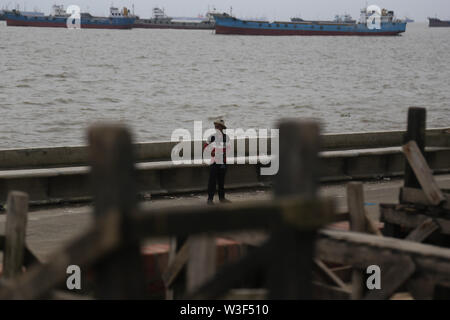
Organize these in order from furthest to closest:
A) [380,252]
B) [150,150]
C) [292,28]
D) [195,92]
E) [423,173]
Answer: [292,28], [195,92], [150,150], [423,173], [380,252]

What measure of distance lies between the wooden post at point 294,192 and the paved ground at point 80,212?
5.51 metres

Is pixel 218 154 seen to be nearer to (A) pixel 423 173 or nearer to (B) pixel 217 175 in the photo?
(B) pixel 217 175

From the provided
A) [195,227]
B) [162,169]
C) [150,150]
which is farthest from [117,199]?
[150,150]

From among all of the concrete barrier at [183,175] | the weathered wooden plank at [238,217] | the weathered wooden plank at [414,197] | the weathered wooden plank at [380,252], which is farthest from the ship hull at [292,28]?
the weathered wooden plank at [238,217]

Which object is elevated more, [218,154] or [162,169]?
[218,154]

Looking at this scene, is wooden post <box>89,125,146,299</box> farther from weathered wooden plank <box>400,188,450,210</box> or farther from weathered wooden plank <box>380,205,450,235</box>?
weathered wooden plank <box>400,188,450,210</box>

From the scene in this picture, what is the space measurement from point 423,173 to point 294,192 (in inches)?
206

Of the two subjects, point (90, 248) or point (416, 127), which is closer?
point (90, 248)

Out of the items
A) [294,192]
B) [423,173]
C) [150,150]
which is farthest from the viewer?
[150,150]

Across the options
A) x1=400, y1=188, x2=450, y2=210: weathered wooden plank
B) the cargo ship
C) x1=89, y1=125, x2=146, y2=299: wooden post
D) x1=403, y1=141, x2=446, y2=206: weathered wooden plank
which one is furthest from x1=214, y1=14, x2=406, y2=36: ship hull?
x1=89, y1=125, x2=146, y2=299: wooden post

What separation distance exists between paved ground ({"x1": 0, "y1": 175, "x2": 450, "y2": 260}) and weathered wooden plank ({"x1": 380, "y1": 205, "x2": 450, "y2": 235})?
A: 2.62 meters

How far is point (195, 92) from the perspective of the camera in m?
63.2

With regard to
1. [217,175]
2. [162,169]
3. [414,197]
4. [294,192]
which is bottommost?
[162,169]

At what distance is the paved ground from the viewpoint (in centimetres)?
1138
